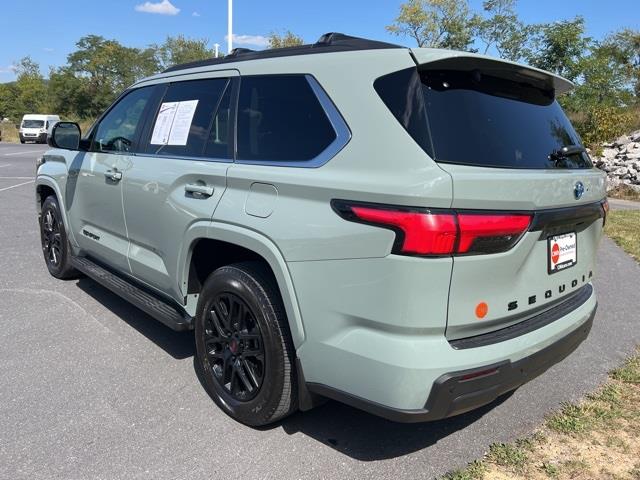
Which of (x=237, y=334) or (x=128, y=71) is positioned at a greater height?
(x=128, y=71)

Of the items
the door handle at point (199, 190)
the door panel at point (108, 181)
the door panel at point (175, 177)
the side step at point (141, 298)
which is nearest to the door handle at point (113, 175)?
the door panel at point (108, 181)

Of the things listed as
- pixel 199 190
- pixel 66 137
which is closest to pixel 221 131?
pixel 199 190

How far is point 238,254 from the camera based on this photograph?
3.06m

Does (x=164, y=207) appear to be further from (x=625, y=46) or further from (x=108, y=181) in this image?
(x=625, y=46)

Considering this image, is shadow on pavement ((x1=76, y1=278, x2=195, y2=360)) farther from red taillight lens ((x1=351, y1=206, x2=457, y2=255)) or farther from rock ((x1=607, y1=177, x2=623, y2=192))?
rock ((x1=607, y1=177, x2=623, y2=192))

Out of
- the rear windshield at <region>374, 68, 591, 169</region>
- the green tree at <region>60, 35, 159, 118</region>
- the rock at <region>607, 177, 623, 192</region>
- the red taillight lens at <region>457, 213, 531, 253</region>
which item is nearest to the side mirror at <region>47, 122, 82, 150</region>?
the rear windshield at <region>374, 68, 591, 169</region>

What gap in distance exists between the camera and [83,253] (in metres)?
4.73

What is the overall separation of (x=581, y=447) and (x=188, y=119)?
297 centimetres

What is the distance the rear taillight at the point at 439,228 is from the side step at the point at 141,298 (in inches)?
63.4

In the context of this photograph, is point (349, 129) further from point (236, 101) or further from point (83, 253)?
point (83, 253)

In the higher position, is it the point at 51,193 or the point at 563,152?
the point at 563,152

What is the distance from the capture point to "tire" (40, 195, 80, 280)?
5082mm

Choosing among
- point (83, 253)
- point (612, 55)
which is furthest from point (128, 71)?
point (83, 253)

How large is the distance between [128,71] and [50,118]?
21.0 m
